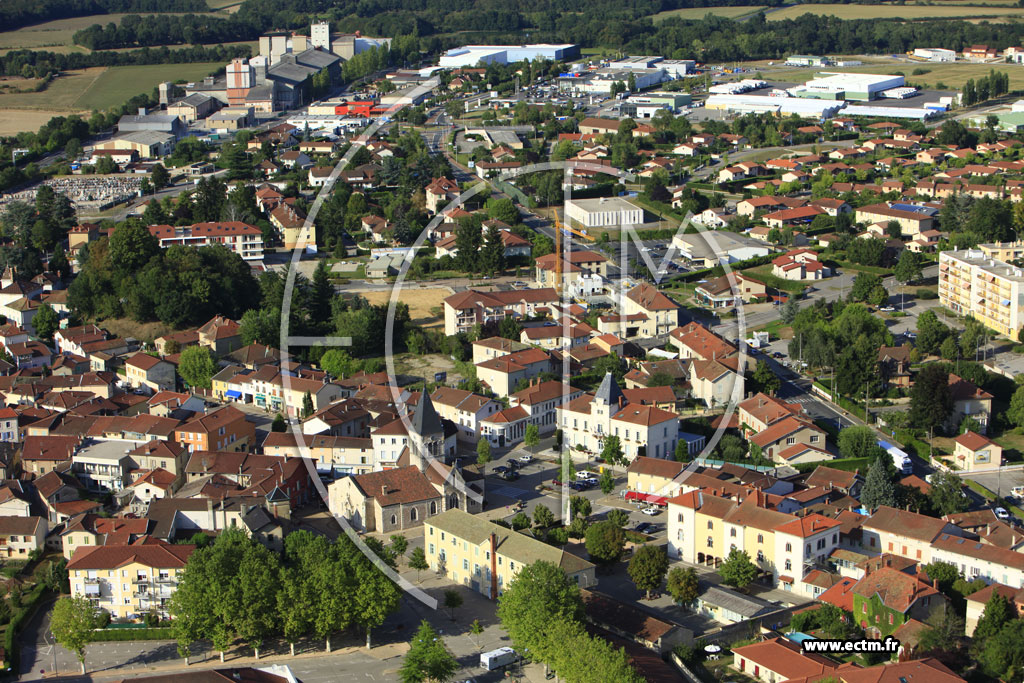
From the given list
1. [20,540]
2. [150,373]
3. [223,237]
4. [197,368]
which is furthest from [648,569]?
[223,237]

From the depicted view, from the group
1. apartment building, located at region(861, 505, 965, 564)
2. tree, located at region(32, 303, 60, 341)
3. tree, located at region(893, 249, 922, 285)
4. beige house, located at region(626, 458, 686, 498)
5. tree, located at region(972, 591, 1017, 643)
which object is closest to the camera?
tree, located at region(972, 591, 1017, 643)

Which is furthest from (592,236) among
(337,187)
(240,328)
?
(240,328)

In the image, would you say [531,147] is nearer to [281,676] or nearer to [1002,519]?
[1002,519]

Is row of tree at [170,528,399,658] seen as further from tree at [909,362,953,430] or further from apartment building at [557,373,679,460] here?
tree at [909,362,953,430]

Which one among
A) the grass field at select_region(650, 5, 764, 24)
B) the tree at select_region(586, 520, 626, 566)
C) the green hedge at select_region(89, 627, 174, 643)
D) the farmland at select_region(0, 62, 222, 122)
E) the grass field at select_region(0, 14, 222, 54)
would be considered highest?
the grass field at select_region(650, 5, 764, 24)

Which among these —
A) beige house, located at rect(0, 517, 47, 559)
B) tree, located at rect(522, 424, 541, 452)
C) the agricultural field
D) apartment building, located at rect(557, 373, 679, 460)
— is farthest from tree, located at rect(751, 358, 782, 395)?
beige house, located at rect(0, 517, 47, 559)

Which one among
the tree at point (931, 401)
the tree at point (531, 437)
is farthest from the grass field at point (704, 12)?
the tree at point (531, 437)

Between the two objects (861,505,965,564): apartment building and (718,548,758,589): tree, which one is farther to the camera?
(861,505,965,564): apartment building
